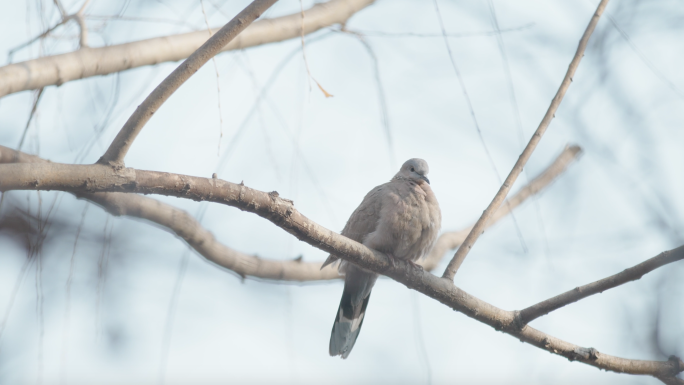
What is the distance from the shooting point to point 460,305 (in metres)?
2.79

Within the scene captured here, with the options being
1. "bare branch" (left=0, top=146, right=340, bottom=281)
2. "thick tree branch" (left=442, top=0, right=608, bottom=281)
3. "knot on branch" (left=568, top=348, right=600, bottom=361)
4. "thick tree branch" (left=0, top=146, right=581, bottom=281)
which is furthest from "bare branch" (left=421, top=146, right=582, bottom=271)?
"knot on branch" (left=568, top=348, right=600, bottom=361)

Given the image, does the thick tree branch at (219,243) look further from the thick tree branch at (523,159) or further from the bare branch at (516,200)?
the thick tree branch at (523,159)

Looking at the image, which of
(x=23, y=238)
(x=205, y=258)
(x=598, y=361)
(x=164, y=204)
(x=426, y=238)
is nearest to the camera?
(x=23, y=238)

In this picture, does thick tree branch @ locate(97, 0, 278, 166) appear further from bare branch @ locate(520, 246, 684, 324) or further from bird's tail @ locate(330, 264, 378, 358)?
bird's tail @ locate(330, 264, 378, 358)

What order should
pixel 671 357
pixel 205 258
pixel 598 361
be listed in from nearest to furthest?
pixel 671 357
pixel 598 361
pixel 205 258

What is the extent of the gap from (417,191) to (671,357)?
78.0 inches

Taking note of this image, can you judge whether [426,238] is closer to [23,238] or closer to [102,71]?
[102,71]

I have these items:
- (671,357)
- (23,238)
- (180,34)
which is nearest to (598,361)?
(671,357)

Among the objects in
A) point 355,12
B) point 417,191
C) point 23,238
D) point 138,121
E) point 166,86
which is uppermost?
point 355,12

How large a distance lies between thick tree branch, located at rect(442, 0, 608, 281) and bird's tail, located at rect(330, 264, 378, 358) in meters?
1.18

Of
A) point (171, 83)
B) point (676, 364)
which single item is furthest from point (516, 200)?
point (171, 83)

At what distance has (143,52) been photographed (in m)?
3.20

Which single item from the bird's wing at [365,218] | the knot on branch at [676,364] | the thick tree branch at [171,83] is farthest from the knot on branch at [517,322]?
the thick tree branch at [171,83]

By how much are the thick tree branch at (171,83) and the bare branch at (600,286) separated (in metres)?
1.83
